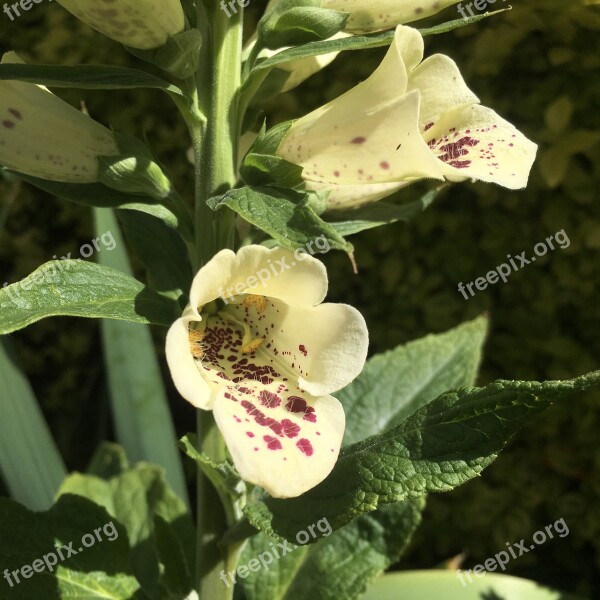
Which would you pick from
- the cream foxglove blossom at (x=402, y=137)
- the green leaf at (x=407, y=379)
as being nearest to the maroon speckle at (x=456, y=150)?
the cream foxglove blossom at (x=402, y=137)

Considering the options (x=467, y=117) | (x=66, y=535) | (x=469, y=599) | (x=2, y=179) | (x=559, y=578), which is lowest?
(x=559, y=578)

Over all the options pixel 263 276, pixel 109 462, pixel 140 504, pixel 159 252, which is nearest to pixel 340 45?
pixel 263 276

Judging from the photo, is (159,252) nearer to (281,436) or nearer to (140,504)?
(281,436)

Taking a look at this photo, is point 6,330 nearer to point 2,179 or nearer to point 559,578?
point 559,578

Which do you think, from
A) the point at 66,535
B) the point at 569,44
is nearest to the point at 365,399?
the point at 66,535

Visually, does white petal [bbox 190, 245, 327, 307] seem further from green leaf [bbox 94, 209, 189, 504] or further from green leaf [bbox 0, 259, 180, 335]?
green leaf [bbox 94, 209, 189, 504]

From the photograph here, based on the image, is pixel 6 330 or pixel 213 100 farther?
pixel 213 100
